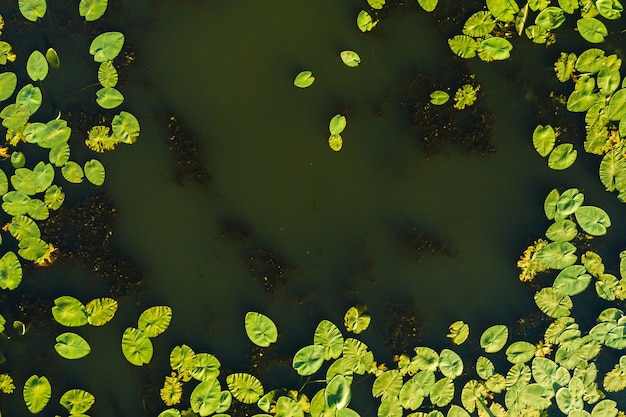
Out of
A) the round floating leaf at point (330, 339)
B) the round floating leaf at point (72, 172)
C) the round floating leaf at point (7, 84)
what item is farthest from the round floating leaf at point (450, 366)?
the round floating leaf at point (7, 84)

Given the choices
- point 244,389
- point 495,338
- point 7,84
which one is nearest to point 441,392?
point 495,338

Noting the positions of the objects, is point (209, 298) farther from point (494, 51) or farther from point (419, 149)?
point (494, 51)

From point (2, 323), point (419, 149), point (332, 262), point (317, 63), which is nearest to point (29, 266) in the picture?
point (2, 323)

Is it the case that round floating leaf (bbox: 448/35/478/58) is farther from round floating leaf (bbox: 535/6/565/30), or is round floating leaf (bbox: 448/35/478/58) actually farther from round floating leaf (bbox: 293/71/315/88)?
round floating leaf (bbox: 293/71/315/88)

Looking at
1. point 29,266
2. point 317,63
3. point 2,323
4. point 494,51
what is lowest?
point 2,323

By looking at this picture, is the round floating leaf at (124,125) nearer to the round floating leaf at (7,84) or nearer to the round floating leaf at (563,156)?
the round floating leaf at (7,84)

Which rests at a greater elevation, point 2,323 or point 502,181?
point 502,181

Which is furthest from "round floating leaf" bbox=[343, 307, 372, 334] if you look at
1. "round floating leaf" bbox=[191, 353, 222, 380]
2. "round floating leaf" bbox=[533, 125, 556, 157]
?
"round floating leaf" bbox=[533, 125, 556, 157]
